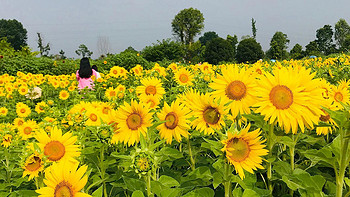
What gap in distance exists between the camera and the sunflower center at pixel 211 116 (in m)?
1.30

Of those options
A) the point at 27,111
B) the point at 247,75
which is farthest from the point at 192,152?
the point at 27,111

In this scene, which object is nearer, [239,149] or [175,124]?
[239,149]

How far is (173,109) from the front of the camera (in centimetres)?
141

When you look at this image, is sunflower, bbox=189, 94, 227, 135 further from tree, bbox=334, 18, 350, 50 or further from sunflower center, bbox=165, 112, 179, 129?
tree, bbox=334, 18, 350, 50

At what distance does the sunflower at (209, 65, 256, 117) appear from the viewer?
1.35 m

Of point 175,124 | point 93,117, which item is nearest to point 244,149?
point 175,124

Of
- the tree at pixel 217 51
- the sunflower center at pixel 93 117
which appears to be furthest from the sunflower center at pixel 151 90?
the tree at pixel 217 51

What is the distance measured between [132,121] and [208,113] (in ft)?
1.29

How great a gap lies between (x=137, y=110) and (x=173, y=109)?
7.6 inches

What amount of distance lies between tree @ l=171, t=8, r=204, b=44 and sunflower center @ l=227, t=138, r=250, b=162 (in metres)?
55.0

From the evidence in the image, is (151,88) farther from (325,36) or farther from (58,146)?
(325,36)

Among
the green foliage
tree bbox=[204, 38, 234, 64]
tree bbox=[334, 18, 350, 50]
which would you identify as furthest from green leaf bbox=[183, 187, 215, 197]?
tree bbox=[334, 18, 350, 50]

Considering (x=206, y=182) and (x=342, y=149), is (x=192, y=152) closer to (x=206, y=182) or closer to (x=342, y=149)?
(x=206, y=182)

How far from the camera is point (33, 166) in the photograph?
1.23m
